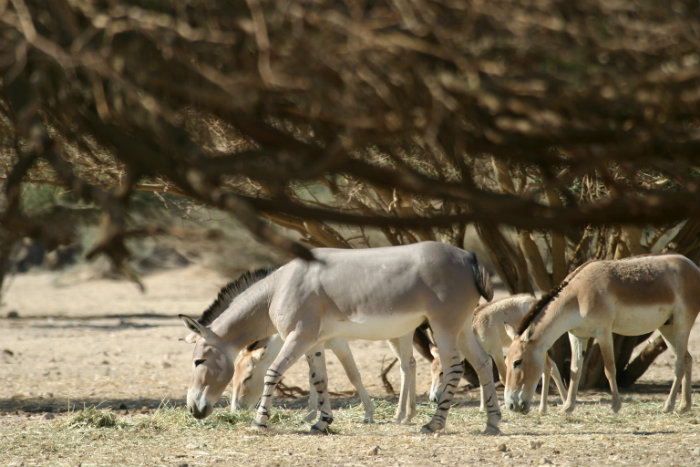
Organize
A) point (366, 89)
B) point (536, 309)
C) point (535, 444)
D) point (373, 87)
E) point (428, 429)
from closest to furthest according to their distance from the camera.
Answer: point (373, 87), point (366, 89), point (535, 444), point (428, 429), point (536, 309)

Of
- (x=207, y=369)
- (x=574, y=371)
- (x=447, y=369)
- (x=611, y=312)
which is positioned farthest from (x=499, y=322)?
(x=207, y=369)

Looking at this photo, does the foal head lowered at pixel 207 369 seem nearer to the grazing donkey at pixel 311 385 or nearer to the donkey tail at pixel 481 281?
the grazing donkey at pixel 311 385

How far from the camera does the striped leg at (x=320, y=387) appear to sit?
7.88m

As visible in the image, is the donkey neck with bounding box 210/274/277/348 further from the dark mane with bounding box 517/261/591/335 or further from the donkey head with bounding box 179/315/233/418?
the dark mane with bounding box 517/261/591/335

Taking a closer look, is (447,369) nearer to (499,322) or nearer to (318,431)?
(318,431)

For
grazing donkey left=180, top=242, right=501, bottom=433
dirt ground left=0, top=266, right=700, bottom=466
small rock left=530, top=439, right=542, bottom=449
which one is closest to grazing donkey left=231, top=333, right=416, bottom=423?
dirt ground left=0, top=266, right=700, bottom=466

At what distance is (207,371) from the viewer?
8164 mm

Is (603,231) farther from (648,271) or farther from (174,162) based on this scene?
(174,162)

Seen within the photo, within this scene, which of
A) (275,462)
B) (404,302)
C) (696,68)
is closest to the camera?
(696,68)

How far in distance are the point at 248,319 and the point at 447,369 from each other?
6.12ft

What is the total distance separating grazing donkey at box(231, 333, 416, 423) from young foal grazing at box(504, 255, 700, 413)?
37.4 inches

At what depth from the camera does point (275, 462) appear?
260 inches

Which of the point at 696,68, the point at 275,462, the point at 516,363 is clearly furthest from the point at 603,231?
the point at 696,68

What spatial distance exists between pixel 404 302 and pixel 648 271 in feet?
9.30
